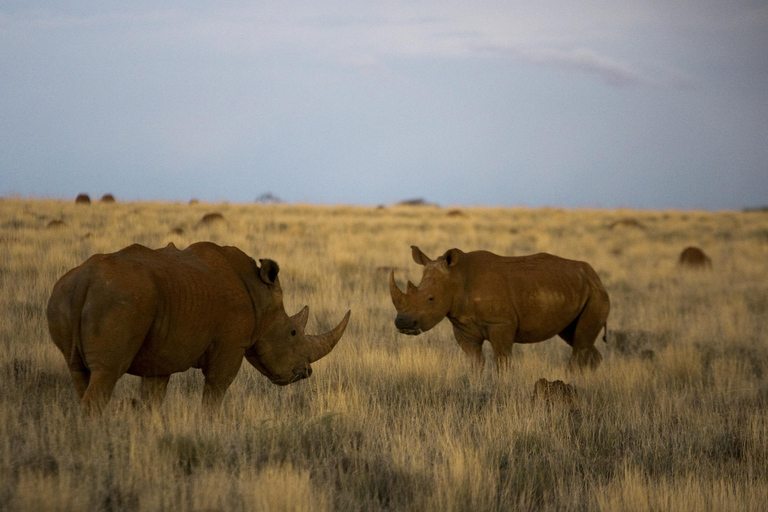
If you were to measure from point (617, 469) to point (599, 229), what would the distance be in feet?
78.0

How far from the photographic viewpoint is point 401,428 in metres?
5.79

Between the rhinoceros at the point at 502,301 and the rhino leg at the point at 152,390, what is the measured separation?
93.7 inches

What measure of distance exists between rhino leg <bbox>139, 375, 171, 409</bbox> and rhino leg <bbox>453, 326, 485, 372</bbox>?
10.6ft

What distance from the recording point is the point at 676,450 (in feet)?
18.3

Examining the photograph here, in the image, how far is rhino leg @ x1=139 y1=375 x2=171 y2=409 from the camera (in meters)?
5.65

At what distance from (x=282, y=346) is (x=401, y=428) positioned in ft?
3.56

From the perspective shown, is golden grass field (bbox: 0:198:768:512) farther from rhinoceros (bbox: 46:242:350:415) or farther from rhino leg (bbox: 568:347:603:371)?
rhinoceros (bbox: 46:242:350:415)

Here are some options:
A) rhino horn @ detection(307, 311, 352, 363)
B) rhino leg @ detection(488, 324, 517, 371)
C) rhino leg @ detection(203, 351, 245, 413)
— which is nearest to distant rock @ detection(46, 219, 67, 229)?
rhino leg @ detection(488, 324, 517, 371)

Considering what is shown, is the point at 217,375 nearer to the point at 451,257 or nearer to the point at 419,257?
the point at 451,257

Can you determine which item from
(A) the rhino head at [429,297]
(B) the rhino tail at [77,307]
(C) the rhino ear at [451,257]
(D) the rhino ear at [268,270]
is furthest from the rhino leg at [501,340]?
(B) the rhino tail at [77,307]

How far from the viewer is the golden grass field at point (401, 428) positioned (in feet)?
14.0

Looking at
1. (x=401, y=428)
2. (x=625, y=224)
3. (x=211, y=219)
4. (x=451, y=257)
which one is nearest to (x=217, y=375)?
(x=401, y=428)

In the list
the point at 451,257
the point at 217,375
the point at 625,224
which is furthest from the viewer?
the point at 625,224

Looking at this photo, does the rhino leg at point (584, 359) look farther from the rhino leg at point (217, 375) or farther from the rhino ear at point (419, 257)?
the rhino leg at point (217, 375)
